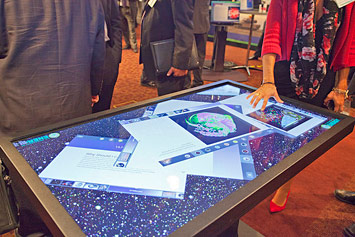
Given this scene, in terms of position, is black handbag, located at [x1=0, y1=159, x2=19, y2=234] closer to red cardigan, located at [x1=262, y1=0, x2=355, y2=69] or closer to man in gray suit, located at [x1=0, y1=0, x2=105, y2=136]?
man in gray suit, located at [x1=0, y1=0, x2=105, y2=136]

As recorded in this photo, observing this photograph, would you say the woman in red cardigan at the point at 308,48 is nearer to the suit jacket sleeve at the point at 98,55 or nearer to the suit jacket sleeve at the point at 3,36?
the suit jacket sleeve at the point at 98,55

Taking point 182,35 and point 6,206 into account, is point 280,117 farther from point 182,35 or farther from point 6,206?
point 6,206

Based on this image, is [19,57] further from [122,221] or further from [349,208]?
[349,208]

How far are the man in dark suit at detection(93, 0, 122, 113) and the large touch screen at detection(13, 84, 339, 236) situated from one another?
2.52 ft

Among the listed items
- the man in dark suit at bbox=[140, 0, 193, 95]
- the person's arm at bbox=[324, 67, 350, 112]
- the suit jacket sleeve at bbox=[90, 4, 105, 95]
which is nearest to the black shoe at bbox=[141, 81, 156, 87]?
the man in dark suit at bbox=[140, 0, 193, 95]

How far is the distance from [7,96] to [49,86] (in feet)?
0.53

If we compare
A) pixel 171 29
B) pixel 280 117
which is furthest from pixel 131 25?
pixel 280 117

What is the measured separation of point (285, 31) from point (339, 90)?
41 cm

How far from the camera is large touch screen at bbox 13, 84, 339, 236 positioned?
0.61 metres

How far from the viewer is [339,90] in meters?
1.40

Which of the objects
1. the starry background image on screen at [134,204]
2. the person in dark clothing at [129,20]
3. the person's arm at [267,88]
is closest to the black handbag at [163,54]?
the person's arm at [267,88]

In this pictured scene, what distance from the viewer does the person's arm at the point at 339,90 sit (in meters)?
1.38

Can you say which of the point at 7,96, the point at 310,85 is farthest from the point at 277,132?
the point at 7,96

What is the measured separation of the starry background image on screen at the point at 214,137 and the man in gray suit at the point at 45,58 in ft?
1.65
